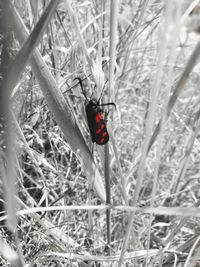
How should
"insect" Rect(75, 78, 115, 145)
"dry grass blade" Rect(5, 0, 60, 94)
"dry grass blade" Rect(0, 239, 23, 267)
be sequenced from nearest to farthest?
1. "dry grass blade" Rect(5, 0, 60, 94)
2. "dry grass blade" Rect(0, 239, 23, 267)
3. "insect" Rect(75, 78, 115, 145)

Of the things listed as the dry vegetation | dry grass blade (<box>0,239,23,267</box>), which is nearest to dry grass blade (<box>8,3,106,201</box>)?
the dry vegetation

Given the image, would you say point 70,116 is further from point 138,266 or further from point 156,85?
point 138,266

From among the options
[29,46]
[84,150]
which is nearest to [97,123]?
[84,150]

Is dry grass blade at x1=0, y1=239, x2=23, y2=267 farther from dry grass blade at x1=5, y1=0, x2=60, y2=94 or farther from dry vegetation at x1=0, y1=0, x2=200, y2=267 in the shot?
dry grass blade at x1=5, y1=0, x2=60, y2=94

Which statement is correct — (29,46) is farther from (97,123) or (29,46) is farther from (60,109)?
(97,123)

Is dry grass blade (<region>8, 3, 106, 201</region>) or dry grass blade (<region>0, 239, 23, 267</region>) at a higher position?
dry grass blade (<region>8, 3, 106, 201</region>)

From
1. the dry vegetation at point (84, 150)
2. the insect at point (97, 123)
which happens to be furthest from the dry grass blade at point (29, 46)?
the insect at point (97, 123)
